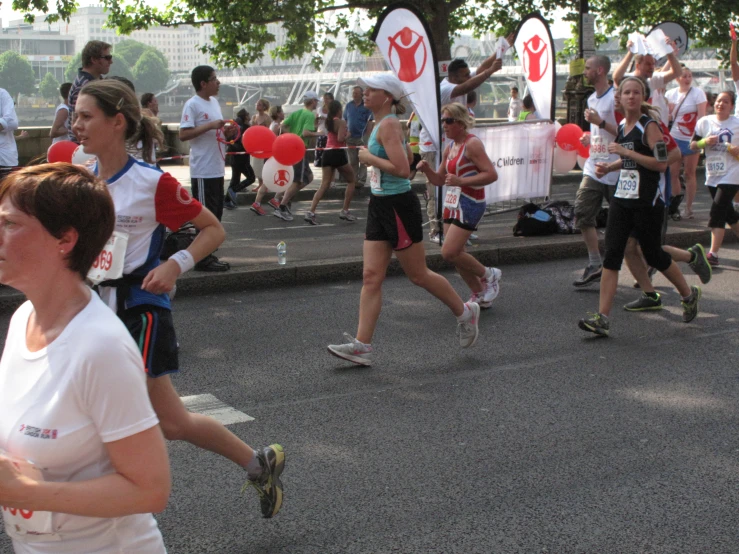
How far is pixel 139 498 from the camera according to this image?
5.90ft

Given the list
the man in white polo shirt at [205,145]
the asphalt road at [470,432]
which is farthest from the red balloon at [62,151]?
the asphalt road at [470,432]

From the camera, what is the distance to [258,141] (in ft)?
38.3

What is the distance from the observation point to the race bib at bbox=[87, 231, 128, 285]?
3.18 metres

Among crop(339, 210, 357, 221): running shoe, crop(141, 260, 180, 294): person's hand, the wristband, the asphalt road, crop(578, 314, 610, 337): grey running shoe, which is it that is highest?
the wristband

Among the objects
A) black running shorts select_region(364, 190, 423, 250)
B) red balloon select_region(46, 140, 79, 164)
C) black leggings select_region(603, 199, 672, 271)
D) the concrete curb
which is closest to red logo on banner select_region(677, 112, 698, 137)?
the concrete curb

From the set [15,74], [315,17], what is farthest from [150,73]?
[315,17]

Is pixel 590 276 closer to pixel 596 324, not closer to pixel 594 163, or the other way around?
pixel 594 163

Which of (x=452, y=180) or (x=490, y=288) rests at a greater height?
(x=452, y=180)

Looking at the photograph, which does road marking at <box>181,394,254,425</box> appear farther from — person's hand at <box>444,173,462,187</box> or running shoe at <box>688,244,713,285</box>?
running shoe at <box>688,244,713,285</box>

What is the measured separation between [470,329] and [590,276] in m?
2.58

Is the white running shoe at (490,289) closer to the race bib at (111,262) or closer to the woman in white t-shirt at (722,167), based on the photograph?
the woman in white t-shirt at (722,167)

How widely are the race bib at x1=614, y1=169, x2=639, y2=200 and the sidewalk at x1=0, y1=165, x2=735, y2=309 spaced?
290cm

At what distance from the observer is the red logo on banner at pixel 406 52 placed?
9782 mm

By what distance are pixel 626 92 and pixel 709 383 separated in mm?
2199
